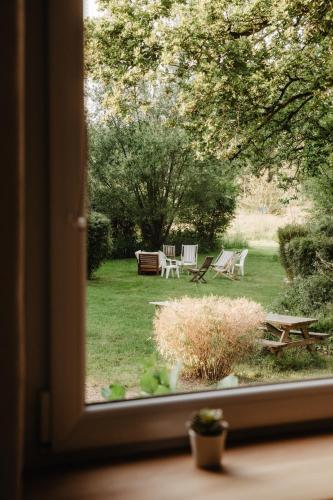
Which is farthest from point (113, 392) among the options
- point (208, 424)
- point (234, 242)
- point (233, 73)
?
point (234, 242)

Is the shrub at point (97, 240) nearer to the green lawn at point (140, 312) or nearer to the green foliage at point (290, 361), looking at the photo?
the green lawn at point (140, 312)

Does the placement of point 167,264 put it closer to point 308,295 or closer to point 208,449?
point 308,295

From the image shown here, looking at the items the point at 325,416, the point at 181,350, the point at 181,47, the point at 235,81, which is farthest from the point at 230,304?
the point at 325,416

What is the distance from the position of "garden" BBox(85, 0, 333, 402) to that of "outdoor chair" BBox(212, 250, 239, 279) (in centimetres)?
8

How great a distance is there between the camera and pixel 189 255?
755 cm

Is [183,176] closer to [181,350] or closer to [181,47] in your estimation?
[181,47]

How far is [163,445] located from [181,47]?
17.5 feet

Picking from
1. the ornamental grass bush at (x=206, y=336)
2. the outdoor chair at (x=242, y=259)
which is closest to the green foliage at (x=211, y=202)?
the outdoor chair at (x=242, y=259)

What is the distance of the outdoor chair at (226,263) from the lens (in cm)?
749

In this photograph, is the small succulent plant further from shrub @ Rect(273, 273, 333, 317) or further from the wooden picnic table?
shrub @ Rect(273, 273, 333, 317)

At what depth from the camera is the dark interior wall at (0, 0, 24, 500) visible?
0.70 m

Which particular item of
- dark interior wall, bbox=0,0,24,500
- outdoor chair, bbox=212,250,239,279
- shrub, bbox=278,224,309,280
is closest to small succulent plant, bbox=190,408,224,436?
dark interior wall, bbox=0,0,24,500

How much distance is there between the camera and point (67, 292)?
0.89m

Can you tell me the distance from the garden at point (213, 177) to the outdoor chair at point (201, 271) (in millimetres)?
140
